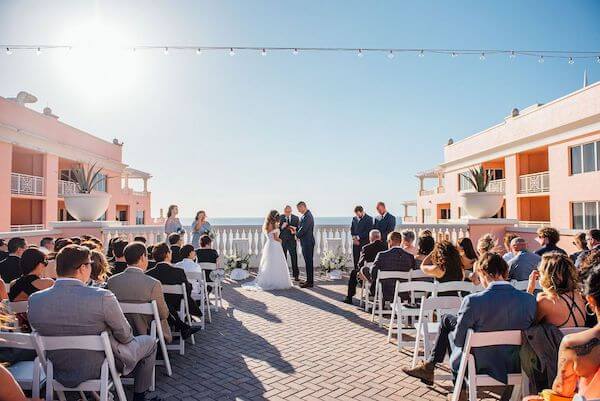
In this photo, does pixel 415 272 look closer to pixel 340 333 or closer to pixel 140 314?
pixel 340 333

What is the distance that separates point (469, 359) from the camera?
319 cm

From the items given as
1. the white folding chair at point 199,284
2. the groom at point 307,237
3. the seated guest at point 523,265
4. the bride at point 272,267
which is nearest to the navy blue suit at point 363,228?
the groom at point 307,237

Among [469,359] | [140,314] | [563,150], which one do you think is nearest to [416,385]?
[469,359]

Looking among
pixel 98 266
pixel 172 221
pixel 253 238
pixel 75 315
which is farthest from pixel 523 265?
pixel 253 238

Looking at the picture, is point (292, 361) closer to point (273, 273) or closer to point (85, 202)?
point (273, 273)

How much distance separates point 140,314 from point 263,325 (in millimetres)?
2840

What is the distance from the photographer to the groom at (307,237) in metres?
10.2

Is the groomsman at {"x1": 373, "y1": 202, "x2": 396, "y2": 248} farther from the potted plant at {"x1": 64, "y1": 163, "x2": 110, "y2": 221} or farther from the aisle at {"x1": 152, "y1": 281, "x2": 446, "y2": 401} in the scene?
the potted plant at {"x1": 64, "y1": 163, "x2": 110, "y2": 221}

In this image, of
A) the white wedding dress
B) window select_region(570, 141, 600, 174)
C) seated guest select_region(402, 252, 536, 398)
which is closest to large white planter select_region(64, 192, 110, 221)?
the white wedding dress

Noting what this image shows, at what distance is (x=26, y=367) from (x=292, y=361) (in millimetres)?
2805

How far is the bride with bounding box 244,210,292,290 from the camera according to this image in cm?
995

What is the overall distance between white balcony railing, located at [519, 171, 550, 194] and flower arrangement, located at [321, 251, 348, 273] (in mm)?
17495

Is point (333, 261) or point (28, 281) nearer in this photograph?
point (28, 281)

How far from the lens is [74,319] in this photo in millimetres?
3088
